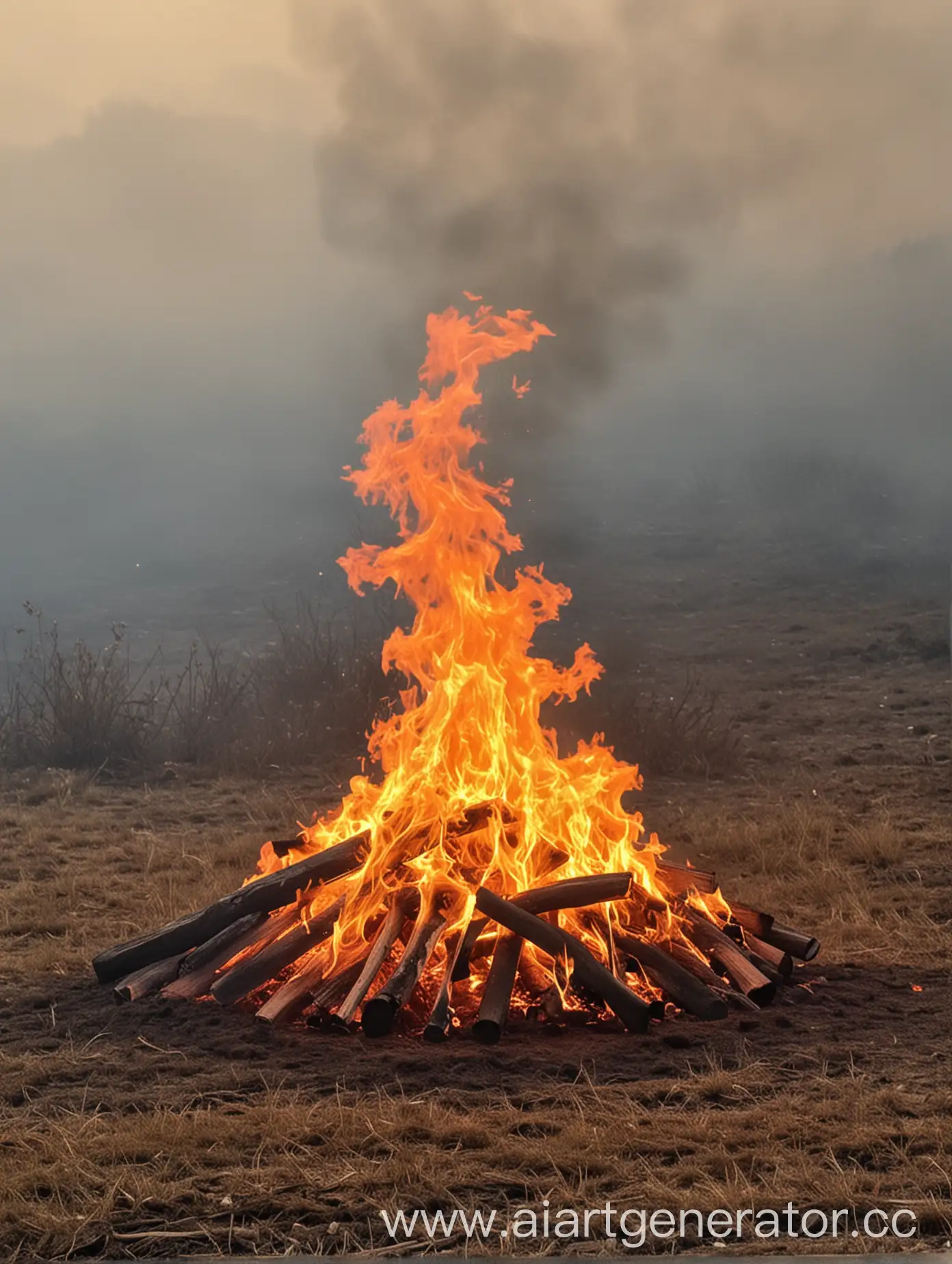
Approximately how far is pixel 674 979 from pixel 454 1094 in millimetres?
1352

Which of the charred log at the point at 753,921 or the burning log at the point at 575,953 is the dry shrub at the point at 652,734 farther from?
the burning log at the point at 575,953

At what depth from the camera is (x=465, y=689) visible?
7156 mm

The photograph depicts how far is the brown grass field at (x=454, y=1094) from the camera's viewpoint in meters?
3.99

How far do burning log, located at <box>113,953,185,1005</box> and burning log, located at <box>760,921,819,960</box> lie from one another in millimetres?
2727

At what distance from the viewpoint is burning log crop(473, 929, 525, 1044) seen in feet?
18.1

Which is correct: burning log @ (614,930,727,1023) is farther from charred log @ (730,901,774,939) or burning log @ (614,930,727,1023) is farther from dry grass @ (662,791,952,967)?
dry grass @ (662,791,952,967)

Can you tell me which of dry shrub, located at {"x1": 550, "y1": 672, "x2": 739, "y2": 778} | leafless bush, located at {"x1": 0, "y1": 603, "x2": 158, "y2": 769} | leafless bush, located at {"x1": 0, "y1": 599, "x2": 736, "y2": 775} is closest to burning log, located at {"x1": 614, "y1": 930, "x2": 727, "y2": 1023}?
dry shrub, located at {"x1": 550, "y1": 672, "x2": 739, "y2": 778}

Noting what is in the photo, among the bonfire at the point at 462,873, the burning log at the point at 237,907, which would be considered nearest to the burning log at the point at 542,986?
the bonfire at the point at 462,873

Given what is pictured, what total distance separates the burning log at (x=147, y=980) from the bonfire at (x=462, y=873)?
1cm

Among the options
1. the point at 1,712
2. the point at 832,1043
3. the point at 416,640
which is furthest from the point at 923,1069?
the point at 1,712

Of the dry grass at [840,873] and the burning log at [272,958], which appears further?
the dry grass at [840,873]

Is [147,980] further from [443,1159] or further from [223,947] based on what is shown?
[443,1159]

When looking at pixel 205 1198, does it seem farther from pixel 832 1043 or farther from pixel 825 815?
pixel 825 815

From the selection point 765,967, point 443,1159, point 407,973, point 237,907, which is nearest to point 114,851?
point 237,907
